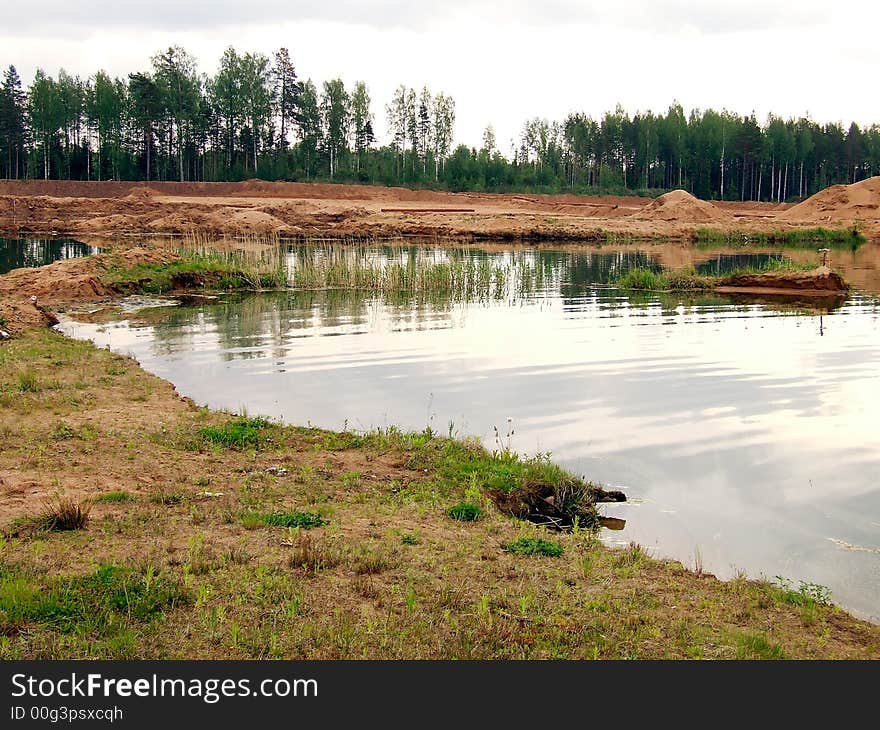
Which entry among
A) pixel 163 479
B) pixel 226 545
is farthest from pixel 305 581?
pixel 163 479

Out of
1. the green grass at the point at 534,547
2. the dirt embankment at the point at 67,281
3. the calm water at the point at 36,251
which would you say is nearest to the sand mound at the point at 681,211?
the calm water at the point at 36,251

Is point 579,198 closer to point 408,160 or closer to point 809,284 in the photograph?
point 408,160

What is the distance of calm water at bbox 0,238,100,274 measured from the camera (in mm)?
33688

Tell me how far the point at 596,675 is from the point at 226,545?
9.71 feet

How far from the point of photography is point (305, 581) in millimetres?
5637

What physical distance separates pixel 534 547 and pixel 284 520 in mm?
1998

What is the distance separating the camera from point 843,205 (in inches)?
2709

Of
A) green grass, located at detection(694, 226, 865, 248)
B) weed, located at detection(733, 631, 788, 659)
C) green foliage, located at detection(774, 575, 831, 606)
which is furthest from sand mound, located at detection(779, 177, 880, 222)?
weed, located at detection(733, 631, 788, 659)

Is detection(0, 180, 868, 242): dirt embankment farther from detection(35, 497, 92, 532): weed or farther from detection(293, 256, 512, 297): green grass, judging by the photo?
detection(35, 497, 92, 532): weed

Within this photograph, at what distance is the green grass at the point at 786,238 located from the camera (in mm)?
55406

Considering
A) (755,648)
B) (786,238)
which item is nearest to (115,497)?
(755,648)

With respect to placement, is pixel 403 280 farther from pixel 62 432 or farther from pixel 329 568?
pixel 329 568

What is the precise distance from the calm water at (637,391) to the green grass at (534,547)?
1.08m

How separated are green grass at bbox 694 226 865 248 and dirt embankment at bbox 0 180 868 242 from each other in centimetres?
138
